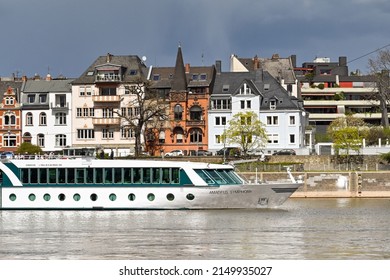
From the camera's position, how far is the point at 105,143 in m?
101

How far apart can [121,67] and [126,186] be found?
1885 inches

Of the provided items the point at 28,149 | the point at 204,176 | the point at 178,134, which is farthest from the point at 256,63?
the point at 204,176

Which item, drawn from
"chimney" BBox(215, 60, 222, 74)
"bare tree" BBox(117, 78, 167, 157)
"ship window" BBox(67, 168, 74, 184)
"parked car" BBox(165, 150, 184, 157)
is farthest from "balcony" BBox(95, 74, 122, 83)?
"ship window" BBox(67, 168, 74, 184)

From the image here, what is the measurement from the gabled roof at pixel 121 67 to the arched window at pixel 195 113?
254 inches

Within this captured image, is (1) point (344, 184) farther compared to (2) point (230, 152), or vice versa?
(2) point (230, 152)

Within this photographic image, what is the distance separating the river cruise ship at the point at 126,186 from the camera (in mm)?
54281

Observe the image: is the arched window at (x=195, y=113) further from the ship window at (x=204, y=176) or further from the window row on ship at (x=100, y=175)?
the ship window at (x=204, y=176)

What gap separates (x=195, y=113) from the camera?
3954 inches

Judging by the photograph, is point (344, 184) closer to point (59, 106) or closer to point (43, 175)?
point (43, 175)

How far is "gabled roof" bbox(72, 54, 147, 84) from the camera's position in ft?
333

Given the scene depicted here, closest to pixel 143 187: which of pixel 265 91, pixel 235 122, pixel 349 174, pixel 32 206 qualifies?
pixel 32 206

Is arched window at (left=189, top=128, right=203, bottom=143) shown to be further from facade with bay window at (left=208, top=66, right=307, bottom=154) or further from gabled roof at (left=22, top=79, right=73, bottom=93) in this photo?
gabled roof at (left=22, top=79, right=73, bottom=93)

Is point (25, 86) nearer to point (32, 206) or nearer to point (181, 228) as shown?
point (32, 206)

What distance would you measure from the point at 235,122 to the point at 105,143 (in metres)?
14.7
